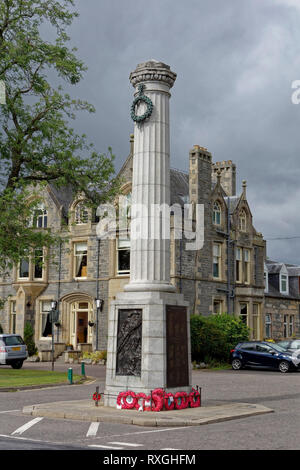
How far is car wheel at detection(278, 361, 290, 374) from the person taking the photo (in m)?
30.4

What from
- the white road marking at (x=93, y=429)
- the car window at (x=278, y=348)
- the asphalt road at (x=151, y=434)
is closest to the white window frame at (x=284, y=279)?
the car window at (x=278, y=348)

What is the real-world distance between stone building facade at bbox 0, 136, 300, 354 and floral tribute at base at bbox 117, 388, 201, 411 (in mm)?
21230

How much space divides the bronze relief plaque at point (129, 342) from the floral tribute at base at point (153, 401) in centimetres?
55

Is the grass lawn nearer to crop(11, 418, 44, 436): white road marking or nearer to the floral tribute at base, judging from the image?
the floral tribute at base

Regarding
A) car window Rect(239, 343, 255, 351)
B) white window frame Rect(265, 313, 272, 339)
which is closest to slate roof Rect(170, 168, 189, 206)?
A: car window Rect(239, 343, 255, 351)

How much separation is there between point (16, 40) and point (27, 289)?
19.5 m

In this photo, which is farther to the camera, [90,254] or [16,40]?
[90,254]

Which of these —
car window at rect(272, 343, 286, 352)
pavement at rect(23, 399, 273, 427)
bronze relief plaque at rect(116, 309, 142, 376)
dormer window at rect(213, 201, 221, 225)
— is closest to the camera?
pavement at rect(23, 399, 273, 427)

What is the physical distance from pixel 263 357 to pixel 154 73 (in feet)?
64.3

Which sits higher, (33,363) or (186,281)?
(186,281)

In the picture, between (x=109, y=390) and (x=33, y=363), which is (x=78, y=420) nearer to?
(x=109, y=390)

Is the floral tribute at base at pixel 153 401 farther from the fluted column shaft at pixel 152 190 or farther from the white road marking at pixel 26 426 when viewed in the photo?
the fluted column shaft at pixel 152 190

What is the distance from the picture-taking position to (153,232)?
15.2 metres
